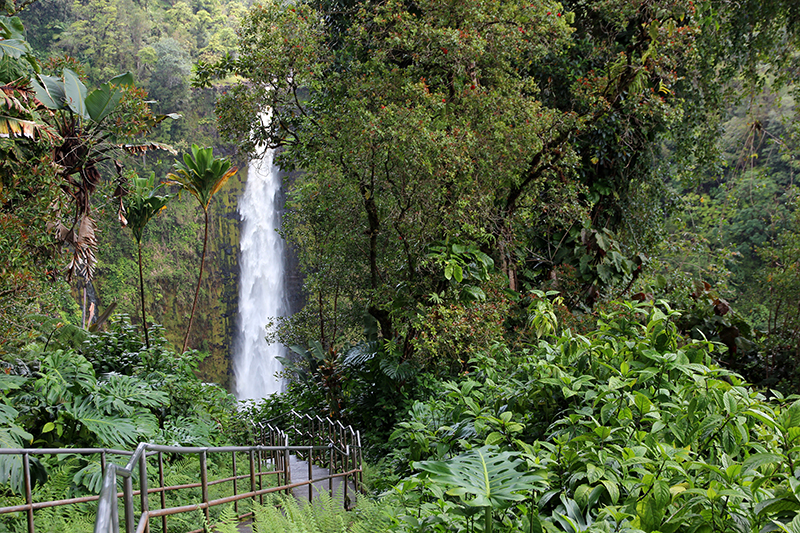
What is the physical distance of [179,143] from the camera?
23859mm

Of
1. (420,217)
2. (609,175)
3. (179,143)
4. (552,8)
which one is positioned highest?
(179,143)

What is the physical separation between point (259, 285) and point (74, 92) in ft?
50.9

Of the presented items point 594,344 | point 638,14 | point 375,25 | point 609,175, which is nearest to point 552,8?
point 638,14

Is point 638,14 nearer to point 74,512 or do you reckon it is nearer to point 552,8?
point 552,8

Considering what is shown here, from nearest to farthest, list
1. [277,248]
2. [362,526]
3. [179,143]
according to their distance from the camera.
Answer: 1. [362,526]
2. [277,248]
3. [179,143]

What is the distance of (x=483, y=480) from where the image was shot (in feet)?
5.09

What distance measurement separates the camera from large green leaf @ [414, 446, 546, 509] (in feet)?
4.75

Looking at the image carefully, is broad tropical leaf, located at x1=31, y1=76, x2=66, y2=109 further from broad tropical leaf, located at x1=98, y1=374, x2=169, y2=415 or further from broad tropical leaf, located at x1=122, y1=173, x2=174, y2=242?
broad tropical leaf, located at x1=98, y1=374, x2=169, y2=415

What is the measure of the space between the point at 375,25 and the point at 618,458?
6.33 m

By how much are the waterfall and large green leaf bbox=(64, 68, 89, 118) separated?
1415 centimetres

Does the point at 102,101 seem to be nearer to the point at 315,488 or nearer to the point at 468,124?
the point at 468,124

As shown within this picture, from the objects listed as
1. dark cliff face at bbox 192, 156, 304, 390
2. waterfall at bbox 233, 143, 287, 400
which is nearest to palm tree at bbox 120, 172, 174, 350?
waterfall at bbox 233, 143, 287, 400

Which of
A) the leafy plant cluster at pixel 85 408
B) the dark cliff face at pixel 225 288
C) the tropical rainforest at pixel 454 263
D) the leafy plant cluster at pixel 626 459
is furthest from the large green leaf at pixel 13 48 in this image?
the dark cliff face at pixel 225 288

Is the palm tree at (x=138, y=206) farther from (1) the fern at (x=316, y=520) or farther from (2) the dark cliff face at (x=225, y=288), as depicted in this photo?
(2) the dark cliff face at (x=225, y=288)
